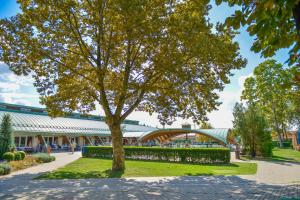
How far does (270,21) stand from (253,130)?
2647 cm

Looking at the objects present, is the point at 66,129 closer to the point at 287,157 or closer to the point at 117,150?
the point at 117,150

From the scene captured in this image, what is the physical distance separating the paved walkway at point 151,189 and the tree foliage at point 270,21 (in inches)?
285

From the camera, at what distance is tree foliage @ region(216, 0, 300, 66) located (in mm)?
3134

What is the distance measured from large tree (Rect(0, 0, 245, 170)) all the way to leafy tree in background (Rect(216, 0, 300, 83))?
29.6 ft

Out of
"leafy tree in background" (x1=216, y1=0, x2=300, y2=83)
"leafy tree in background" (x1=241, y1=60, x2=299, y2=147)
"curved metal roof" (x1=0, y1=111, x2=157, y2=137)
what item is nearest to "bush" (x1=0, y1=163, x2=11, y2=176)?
"leafy tree in background" (x1=216, y1=0, x2=300, y2=83)

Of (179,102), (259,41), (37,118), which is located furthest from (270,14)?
(37,118)

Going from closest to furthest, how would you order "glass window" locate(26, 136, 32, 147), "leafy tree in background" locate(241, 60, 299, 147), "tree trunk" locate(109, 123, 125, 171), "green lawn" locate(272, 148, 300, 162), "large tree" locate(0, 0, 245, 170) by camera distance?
"large tree" locate(0, 0, 245, 170)
"tree trunk" locate(109, 123, 125, 171)
"green lawn" locate(272, 148, 300, 162)
"glass window" locate(26, 136, 32, 147)
"leafy tree in background" locate(241, 60, 299, 147)

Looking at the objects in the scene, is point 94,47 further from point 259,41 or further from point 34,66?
point 259,41

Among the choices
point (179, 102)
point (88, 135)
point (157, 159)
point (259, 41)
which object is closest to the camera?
point (259, 41)

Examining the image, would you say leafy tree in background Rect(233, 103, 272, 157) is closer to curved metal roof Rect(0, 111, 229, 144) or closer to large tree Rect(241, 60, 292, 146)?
curved metal roof Rect(0, 111, 229, 144)

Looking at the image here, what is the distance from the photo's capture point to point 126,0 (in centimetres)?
1180

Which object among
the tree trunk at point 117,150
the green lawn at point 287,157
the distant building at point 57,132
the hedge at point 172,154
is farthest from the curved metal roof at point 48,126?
the green lawn at point 287,157

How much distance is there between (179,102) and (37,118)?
31.5 metres

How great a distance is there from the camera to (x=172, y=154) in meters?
24.5
